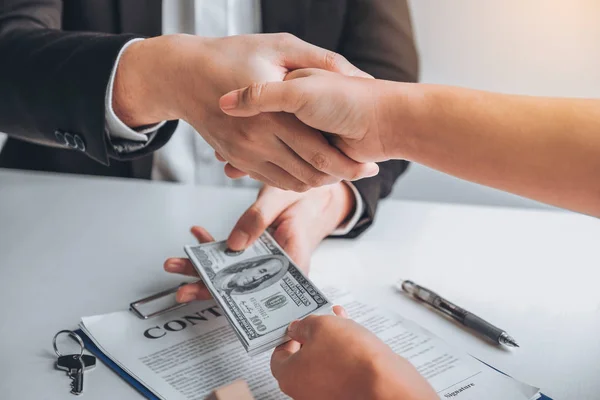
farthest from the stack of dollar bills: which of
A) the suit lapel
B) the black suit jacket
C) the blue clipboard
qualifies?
the suit lapel

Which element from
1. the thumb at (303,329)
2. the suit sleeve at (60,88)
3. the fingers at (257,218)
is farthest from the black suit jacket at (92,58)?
the thumb at (303,329)

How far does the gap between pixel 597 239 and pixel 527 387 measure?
47 centimetres

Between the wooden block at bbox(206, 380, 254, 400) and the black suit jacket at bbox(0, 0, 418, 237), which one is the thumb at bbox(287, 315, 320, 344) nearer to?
the wooden block at bbox(206, 380, 254, 400)

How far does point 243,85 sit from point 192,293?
27cm

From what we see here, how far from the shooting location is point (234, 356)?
2.23 ft

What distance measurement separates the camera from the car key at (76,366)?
0.63m

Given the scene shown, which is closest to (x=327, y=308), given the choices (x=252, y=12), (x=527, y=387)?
(x=527, y=387)

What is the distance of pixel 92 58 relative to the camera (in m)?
0.91

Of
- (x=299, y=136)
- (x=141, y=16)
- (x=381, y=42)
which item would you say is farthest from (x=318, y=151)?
(x=141, y=16)

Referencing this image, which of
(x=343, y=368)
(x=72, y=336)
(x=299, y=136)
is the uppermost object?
(x=299, y=136)

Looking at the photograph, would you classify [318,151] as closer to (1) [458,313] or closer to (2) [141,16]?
(1) [458,313]

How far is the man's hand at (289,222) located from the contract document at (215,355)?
0.06 m

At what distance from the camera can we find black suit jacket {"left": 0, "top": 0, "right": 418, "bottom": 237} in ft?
3.01

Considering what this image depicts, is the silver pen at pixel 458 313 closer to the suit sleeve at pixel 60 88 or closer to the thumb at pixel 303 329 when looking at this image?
the thumb at pixel 303 329
